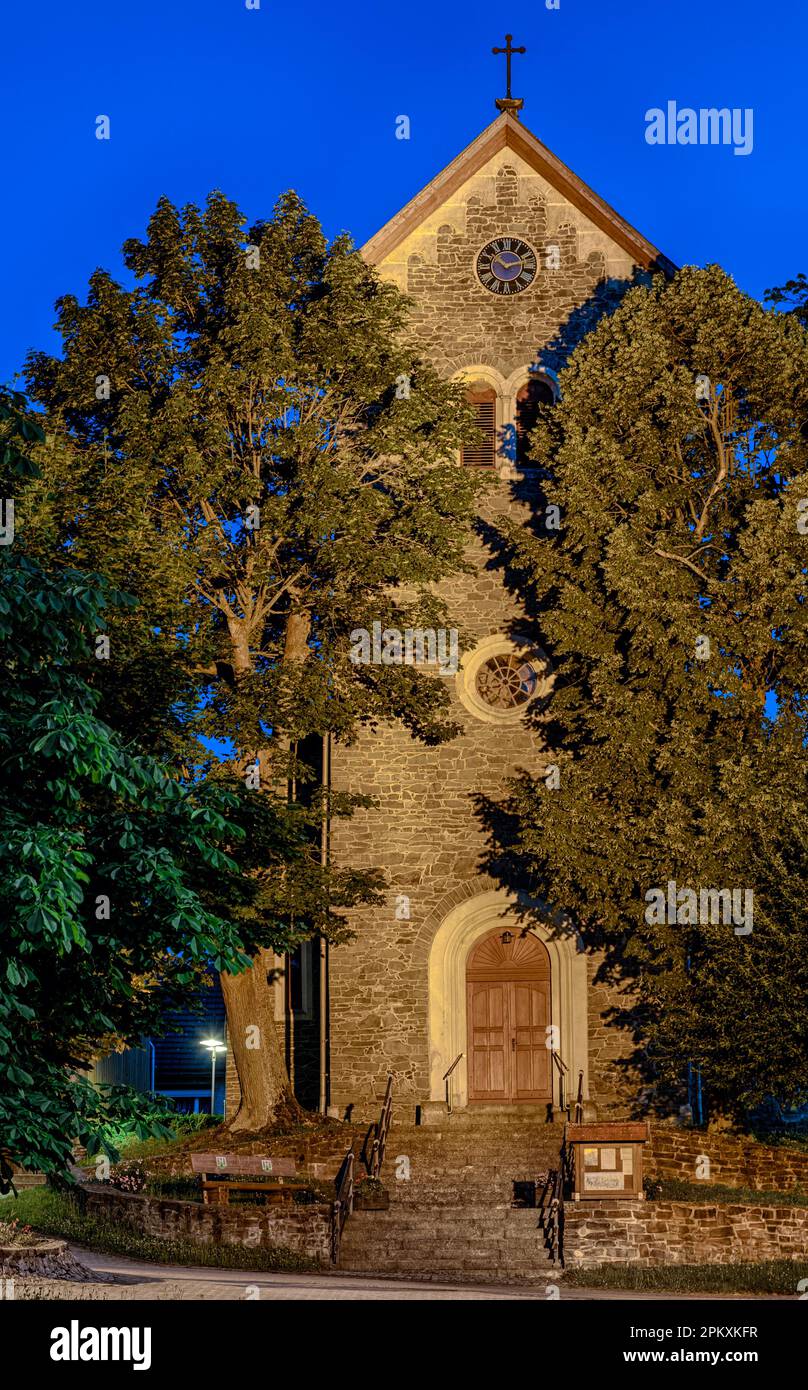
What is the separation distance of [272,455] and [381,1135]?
428 inches

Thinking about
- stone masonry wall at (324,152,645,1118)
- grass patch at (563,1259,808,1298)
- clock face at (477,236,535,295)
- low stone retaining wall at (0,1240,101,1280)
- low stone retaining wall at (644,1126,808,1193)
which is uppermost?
clock face at (477,236,535,295)

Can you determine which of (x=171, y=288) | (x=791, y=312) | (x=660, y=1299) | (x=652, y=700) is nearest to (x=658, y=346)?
(x=791, y=312)

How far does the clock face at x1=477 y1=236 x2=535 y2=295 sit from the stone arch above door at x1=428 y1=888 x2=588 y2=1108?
1062 cm

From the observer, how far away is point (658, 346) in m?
27.5

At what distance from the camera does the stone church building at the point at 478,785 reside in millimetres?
28344

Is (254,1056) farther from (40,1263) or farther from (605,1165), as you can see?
(40,1263)

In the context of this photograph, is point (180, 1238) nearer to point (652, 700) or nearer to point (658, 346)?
point (652, 700)

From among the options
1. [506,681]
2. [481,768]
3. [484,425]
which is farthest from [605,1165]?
[484,425]

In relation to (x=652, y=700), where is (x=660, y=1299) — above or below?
below

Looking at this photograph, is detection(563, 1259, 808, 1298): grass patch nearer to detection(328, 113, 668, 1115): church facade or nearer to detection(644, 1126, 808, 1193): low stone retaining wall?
detection(644, 1126, 808, 1193): low stone retaining wall

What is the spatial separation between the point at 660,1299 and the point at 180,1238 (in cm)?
695

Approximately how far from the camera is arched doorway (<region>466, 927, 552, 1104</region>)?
28.4 meters

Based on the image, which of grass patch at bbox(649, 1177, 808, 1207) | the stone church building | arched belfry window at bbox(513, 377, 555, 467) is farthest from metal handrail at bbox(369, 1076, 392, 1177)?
arched belfry window at bbox(513, 377, 555, 467)

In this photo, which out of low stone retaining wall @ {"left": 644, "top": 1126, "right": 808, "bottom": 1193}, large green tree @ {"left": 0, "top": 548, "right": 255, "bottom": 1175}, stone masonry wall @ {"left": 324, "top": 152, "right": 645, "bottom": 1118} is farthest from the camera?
stone masonry wall @ {"left": 324, "top": 152, "right": 645, "bottom": 1118}
